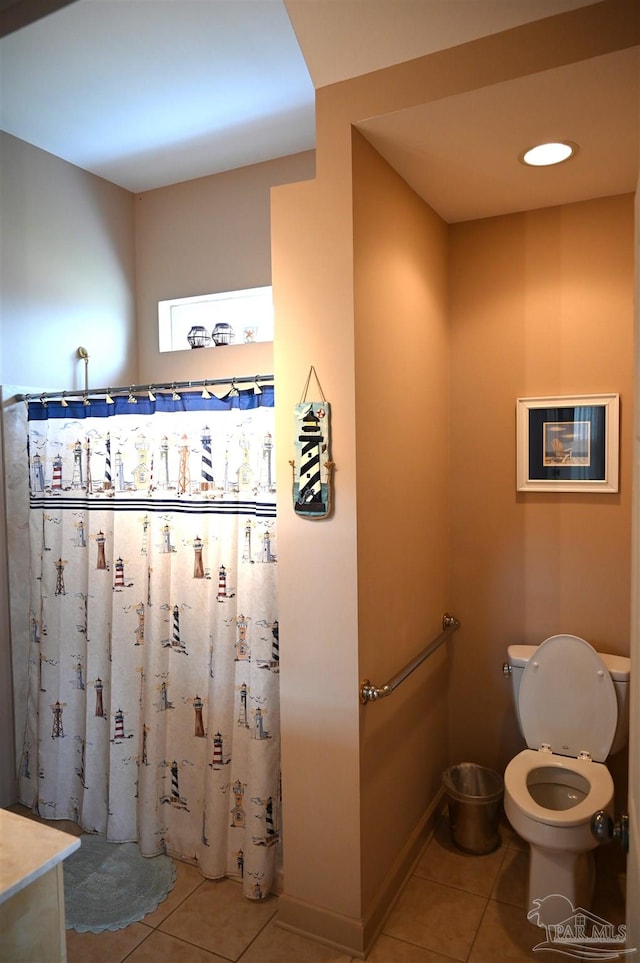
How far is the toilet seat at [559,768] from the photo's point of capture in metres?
1.97

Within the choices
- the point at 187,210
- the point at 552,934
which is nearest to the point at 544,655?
the point at 552,934

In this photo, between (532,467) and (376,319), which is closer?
(376,319)

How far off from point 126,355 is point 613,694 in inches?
102

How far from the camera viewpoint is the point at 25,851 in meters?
1.14

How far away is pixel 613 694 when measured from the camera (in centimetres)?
226

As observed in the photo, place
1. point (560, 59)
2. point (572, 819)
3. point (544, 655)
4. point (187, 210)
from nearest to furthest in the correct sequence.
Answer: point (560, 59)
point (572, 819)
point (544, 655)
point (187, 210)

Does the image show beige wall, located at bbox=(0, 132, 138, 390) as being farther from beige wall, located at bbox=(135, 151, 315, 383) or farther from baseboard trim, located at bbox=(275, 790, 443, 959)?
baseboard trim, located at bbox=(275, 790, 443, 959)

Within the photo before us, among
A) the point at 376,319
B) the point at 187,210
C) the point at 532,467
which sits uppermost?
the point at 187,210

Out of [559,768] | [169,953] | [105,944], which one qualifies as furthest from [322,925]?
[559,768]

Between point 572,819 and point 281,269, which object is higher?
point 281,269

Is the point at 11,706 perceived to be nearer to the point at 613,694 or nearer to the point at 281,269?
the point at 281,269

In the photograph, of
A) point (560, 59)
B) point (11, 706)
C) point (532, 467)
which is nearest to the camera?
point (560, 59)

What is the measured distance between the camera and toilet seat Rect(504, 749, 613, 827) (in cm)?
197

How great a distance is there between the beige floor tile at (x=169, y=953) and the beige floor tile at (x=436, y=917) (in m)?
0.58
